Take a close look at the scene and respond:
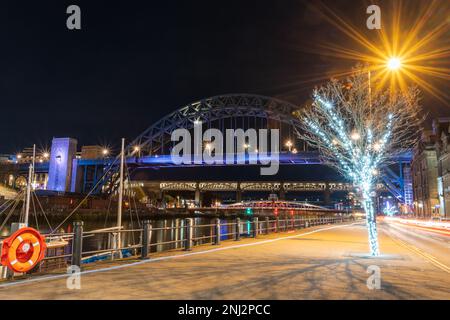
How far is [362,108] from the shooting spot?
13109mm

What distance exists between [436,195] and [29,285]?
263 feet

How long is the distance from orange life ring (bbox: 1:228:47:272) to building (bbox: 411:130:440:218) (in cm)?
7374

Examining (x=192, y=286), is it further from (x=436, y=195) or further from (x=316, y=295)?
(x=436, y=195)

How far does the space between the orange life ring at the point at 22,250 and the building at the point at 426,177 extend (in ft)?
242

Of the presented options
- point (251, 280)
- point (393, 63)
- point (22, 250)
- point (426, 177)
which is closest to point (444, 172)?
point (426, 177)

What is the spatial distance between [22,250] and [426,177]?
8423cm

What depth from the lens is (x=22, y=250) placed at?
821 centimetres

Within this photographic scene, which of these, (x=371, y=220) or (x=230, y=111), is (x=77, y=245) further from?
(x=230, y=111)

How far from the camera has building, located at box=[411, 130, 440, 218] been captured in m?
75.2

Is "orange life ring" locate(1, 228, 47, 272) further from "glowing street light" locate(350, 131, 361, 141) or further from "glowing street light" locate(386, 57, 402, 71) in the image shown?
"glowing street light" locate(386, 57, 402, 71)

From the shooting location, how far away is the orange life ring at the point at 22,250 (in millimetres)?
7900

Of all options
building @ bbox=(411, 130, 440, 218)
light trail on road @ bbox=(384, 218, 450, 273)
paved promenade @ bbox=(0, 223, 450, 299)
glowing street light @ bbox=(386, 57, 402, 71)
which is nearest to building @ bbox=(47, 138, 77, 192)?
building @ bbox=(411, 130, 440, 218)
